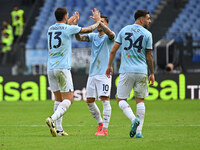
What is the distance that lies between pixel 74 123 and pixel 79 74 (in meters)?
8.69

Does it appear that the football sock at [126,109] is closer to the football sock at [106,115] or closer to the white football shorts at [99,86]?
the football sock at [106,115]

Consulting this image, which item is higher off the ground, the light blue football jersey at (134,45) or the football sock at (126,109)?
the light blue football jersey at (134,45)

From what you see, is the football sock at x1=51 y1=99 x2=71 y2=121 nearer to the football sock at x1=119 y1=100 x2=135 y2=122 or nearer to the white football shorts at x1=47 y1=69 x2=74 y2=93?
the white football shorts at x1=47 y1=69 x2=74 y2=93

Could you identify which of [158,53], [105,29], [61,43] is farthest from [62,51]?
[158,53]

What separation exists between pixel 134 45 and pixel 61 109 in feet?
5.13

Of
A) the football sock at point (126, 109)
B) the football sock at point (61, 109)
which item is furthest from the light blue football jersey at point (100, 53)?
the football sock at point (126, 109)

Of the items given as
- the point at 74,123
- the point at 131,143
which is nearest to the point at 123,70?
the point at 131,143

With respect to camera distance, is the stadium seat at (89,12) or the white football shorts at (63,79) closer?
the white football shorts at (63,79)

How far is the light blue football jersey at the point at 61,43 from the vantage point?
8.88 m

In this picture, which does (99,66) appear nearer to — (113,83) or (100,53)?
(100,53)

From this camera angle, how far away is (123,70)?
8516 mm

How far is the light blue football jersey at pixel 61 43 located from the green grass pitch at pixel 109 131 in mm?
1203

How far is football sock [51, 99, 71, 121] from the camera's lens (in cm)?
856

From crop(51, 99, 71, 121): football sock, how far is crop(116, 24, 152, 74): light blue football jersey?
1143 millimetres
